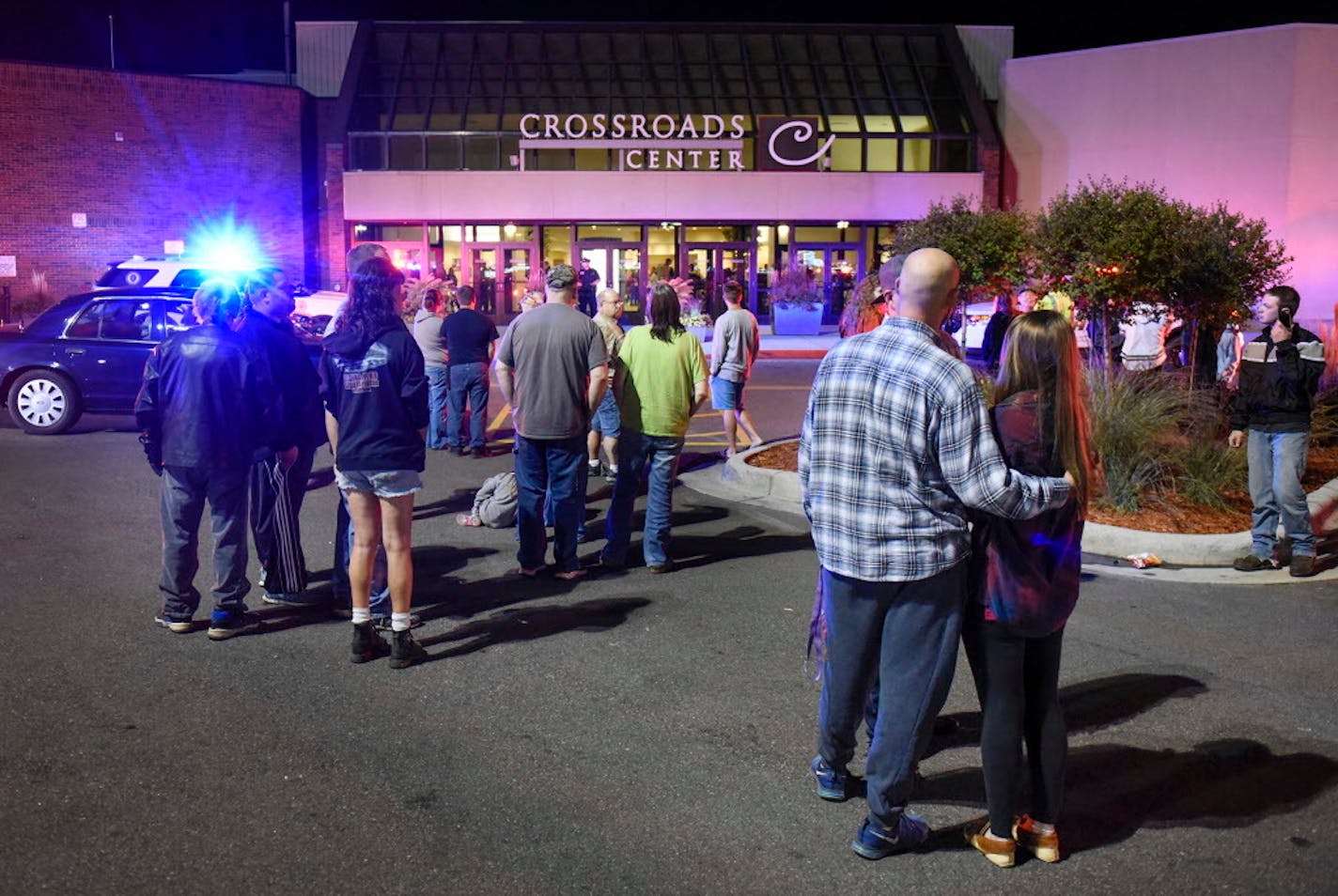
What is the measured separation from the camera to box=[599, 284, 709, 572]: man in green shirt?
25.5ft

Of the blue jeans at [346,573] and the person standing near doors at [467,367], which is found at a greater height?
the person standing near doors at [467,367]

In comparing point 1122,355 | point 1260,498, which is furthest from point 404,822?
point 1122,355

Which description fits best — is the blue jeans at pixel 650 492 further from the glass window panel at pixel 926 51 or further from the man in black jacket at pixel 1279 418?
the glass window panel at pixel 926 51

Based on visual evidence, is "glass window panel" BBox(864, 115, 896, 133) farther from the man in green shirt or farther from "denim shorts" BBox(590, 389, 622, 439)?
the man in green shirt

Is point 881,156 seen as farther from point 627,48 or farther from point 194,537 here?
point 194,537

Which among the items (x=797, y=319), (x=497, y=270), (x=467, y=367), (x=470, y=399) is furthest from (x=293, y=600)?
(x=497, y=270)

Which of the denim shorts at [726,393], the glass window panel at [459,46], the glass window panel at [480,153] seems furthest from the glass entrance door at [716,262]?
the denim shorts at [726,393]

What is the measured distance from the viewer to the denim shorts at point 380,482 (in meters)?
5.79

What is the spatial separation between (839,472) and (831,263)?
106ft

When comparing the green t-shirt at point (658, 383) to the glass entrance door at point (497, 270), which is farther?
the glass entrance door at point (497, 270)

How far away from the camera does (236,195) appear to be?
114ft

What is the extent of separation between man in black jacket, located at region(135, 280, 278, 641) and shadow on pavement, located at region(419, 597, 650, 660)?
119 centimetres

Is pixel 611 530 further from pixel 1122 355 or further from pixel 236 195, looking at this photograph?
pixel 236 195

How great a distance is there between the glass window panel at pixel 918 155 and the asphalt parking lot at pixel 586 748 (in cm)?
2867
